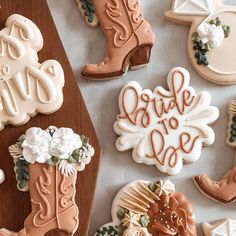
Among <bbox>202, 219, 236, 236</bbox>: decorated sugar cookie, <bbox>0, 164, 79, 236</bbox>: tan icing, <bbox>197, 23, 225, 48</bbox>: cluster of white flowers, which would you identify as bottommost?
<bbox>202, 219, 236, 236</bbox>: decorated sugar cookie

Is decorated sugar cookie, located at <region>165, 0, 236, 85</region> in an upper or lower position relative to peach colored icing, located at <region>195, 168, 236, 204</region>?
upper

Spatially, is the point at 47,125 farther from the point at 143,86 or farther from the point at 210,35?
the point at 210,35

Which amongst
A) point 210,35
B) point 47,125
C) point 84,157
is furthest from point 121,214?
point 210,35

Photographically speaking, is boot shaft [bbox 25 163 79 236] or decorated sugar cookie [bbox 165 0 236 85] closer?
boot shaft [bbox 25 163 79 236]

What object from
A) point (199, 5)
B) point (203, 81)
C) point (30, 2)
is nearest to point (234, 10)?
point (199, 5)

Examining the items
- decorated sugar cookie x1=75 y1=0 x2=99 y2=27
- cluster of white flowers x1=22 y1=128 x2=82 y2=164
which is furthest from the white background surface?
cluster of white flowers x1=22 y1=128 x2=82 y2=164

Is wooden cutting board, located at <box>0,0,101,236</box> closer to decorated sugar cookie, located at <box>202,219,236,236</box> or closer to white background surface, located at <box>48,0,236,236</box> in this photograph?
white background surface, located at <box>48,0,236,236</box>
